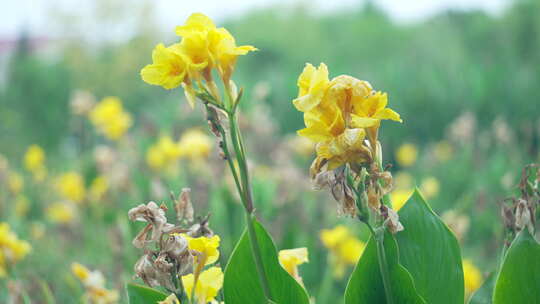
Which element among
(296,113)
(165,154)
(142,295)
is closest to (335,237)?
(142,295)

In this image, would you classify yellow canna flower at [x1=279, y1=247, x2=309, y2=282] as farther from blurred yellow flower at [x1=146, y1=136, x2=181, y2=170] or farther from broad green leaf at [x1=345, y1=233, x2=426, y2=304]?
blurred yellow flower at [x1=146, y1=136, x2=181, y2=170]

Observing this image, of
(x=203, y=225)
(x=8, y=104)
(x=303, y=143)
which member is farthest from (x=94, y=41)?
(x=203, y=225)

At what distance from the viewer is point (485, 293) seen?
1.00 meters

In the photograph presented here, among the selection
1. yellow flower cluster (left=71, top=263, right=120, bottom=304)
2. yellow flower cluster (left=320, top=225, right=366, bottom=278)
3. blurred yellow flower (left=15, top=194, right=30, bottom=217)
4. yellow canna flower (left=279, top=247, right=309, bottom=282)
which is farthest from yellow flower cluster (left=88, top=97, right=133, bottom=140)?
yellow canna flower (left=279, top=247, right=309, bottom=282)

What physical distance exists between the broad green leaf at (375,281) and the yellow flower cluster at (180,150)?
5.65 ft

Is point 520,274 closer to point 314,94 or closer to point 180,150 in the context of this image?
point 314,94

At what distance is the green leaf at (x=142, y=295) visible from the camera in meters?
0.81

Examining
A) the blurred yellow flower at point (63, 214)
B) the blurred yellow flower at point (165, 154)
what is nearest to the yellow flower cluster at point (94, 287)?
the blurred yellow flower at point (165, 154)

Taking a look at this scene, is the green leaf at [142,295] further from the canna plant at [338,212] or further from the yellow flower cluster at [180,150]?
the yellow flower cluster at [180,150]

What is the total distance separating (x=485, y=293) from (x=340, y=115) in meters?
0.47

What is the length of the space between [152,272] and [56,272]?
7.23 ft

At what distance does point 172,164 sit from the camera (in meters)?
2.90

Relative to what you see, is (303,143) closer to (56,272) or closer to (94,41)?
(56,272)

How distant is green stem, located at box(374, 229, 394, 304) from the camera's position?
2.38ft
